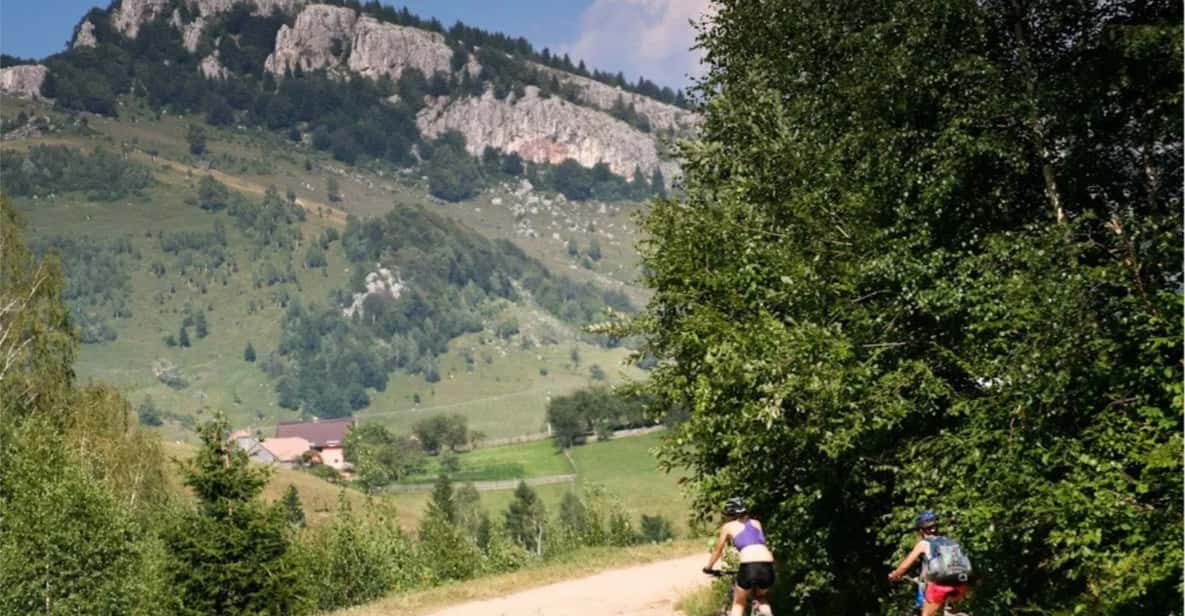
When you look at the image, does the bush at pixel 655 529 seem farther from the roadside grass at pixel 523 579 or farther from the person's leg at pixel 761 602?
the person's leg at pixel 761 602

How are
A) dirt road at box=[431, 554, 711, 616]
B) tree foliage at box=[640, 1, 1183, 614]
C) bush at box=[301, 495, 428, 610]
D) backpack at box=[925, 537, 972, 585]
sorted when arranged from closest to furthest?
Answer: backpack at box=[925, 537, 972, 585] < tree foliage at box=[640, 1, 1183, 614] < dirt road at box=[431, 554, 711, 616] < bush at box=[301, 495, 428, 610]

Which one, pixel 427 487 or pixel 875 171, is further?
pixel 427 487

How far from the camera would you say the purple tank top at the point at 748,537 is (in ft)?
46.9

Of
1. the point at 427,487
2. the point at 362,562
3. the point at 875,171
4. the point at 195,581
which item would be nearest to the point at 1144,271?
the point at 875,171

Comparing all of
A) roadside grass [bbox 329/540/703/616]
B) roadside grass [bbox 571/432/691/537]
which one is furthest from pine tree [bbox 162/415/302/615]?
roadside grass [bbox 571/432/691/537]

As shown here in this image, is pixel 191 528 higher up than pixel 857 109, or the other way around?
pixel 857 109

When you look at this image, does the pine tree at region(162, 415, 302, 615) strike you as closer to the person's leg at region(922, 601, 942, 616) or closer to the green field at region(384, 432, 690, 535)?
the person's leg at region(922, 601, 942, 616)

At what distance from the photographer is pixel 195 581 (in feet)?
105

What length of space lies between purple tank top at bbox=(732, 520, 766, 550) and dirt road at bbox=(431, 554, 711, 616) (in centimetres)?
811

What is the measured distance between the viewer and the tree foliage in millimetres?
13422

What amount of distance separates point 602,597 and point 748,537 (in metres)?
11.6

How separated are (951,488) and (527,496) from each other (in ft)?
445

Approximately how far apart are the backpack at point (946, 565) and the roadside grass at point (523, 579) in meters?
14.2

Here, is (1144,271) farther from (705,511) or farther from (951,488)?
(705,511)
